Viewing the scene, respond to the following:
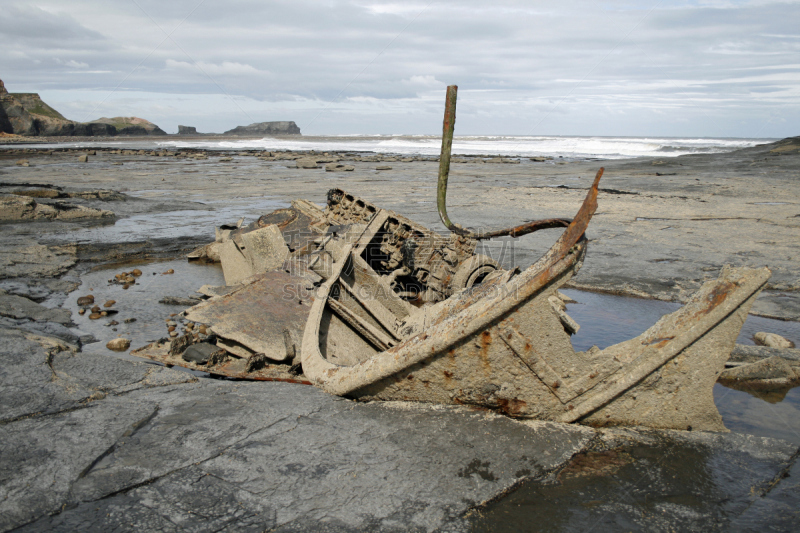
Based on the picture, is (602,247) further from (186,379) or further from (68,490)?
(68,490)

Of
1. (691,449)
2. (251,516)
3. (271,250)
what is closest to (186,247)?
(271,250)

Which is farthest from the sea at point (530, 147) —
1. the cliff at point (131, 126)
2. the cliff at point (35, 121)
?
the cliff at point (131, 126)

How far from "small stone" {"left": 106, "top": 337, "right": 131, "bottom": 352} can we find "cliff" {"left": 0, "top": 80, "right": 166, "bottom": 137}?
9875cm

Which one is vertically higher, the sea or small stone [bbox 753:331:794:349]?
the sea

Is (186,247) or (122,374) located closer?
(122,374)

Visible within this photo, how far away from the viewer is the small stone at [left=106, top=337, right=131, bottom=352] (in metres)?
4.28

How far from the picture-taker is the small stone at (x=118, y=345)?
4.28 m

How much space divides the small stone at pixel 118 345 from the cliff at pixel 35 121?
324 ft

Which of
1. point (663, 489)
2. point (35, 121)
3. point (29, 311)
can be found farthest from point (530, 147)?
point (35, 121)

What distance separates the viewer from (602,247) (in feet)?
26.4

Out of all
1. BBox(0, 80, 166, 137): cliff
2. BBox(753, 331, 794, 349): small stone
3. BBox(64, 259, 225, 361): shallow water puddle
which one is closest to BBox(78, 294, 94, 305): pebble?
BBox(64, 259, 225, 361): shallow water puddle

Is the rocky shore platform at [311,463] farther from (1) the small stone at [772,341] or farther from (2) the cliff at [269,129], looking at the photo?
(2) the cliff at [269,129]

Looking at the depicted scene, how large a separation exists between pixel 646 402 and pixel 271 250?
4.53 meters

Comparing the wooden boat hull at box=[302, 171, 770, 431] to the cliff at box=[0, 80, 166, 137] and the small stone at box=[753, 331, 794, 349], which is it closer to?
the small stone at box=[753, 331, 794, 349]
